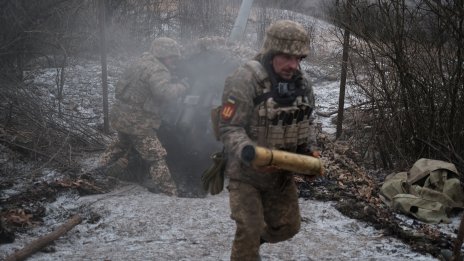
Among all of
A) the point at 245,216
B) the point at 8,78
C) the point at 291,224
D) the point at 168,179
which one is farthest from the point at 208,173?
the point at 8,78

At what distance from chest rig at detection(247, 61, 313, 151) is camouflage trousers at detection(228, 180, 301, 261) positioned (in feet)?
1.19

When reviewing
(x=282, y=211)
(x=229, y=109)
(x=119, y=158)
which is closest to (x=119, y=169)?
(x=119, y=158)

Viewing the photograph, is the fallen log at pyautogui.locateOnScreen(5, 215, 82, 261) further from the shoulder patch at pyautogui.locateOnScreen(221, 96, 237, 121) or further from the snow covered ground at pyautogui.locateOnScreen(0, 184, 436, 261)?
the shoulder patch at pyautogui.locateOnScreen(221, 96, 237, 121)

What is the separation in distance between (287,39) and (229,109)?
56cm

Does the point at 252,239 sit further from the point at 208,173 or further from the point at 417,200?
the point at 417,200

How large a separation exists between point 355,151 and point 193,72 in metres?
2.58

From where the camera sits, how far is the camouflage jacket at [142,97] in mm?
5488

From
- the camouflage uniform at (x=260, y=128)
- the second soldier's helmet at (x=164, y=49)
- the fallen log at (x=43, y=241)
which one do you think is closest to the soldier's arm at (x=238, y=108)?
the camouflage uniform at (x=260, y=128)

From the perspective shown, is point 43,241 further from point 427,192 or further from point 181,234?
point 427,192

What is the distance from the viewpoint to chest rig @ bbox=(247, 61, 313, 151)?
9.61 ft

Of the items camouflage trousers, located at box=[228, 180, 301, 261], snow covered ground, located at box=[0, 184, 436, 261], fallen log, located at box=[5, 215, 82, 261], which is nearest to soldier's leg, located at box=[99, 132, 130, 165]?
snow covered ground, located at box=[0, 184, 436, 261]

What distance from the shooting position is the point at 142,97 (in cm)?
568

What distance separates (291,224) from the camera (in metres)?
3.31

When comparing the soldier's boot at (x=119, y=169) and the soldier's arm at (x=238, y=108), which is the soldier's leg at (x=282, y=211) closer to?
the soldier's arm at (x=238, y=108)
